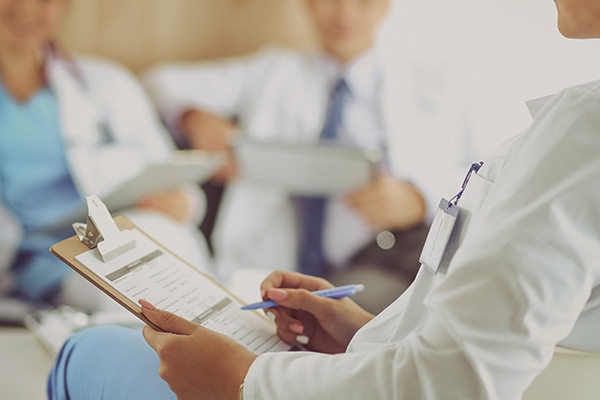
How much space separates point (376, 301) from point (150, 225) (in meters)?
0.77

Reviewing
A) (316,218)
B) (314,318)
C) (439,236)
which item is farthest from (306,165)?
(439,236)

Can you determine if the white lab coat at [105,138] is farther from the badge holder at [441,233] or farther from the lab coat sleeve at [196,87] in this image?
the badge holder at [441,233]

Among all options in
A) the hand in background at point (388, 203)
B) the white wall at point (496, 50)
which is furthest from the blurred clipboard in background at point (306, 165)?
the white wall at point (496, 50)

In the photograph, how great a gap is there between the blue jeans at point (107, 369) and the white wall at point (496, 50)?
6.29 ft

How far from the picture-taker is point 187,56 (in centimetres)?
292

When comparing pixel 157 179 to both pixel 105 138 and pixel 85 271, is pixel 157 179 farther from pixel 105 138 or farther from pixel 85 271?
pixel 85 271

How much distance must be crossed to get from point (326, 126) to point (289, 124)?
137 millimetres

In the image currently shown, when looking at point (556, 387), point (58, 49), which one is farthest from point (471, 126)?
point (556, 387)

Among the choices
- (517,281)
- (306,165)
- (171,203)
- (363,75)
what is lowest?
(171,203)

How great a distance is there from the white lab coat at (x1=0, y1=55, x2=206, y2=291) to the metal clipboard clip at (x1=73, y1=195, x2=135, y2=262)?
1.38 meters

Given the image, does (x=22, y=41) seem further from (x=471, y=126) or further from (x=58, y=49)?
(x=471, y=126)

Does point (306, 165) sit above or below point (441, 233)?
below

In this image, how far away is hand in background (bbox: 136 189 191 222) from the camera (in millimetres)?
2484

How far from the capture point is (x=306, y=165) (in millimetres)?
2441
